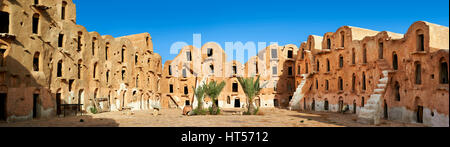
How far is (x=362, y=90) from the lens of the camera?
3005cm

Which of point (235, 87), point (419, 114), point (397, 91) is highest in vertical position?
point (235, 87)

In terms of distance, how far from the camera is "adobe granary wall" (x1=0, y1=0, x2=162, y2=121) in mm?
20734

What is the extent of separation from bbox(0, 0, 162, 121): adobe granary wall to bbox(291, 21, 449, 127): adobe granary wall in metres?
22.9

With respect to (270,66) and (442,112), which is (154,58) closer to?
(270,66)

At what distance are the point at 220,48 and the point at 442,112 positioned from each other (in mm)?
33949

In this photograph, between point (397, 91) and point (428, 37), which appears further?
point (397, 91)

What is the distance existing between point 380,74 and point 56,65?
27.1 m

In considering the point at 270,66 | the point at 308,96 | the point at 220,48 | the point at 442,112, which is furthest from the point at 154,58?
the point at 442,112

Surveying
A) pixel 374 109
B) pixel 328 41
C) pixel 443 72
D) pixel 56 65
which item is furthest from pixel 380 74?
pixel 56 65

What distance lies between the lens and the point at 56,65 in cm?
2539

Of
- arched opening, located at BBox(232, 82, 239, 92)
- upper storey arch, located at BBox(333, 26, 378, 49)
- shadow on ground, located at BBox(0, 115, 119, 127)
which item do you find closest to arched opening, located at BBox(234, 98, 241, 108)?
arched opening, located at BBox(232, 82, 239, 92)

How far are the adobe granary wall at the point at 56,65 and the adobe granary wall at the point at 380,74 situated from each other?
2291cm

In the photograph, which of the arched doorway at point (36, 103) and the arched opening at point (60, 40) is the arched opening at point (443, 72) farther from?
the arched opening at point (60, 40)

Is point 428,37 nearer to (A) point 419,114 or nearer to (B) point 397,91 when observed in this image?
(A) point 419,114
